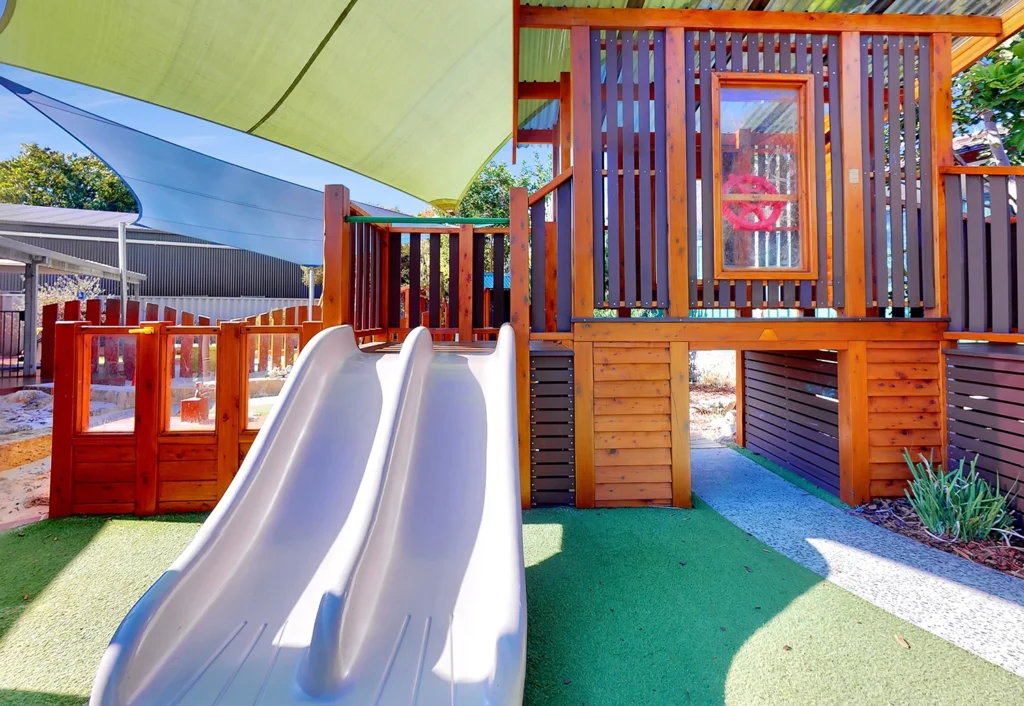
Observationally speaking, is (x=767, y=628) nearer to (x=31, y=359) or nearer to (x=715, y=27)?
(x=715, y=27)

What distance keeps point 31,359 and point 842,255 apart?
39.7ft

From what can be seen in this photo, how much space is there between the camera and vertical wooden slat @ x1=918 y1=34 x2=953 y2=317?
3.96 meters

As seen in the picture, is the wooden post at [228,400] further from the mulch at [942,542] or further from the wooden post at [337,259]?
the mulch at [942,542]

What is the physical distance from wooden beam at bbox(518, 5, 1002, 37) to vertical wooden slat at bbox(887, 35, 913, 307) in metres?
0.22

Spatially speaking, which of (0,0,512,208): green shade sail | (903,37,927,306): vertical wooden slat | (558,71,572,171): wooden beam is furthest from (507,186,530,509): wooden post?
(903,37,927,306): vertical wooden slat

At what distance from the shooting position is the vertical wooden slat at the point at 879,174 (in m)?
3.96

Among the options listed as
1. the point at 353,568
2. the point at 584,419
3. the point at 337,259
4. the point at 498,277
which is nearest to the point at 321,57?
the point at 337,259

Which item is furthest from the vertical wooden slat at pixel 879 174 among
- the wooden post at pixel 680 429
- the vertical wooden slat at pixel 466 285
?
the vertical wooden slat at pixel 466 285

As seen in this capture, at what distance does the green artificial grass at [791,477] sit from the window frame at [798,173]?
186cm

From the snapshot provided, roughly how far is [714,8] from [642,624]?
5410 mm

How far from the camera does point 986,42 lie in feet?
13.7

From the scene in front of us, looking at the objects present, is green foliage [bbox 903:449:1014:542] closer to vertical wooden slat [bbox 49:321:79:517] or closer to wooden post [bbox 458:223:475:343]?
wooden post [bbox 458:223:475:343]

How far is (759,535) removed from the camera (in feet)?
10.7

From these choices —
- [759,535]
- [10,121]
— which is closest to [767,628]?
[759,535]
